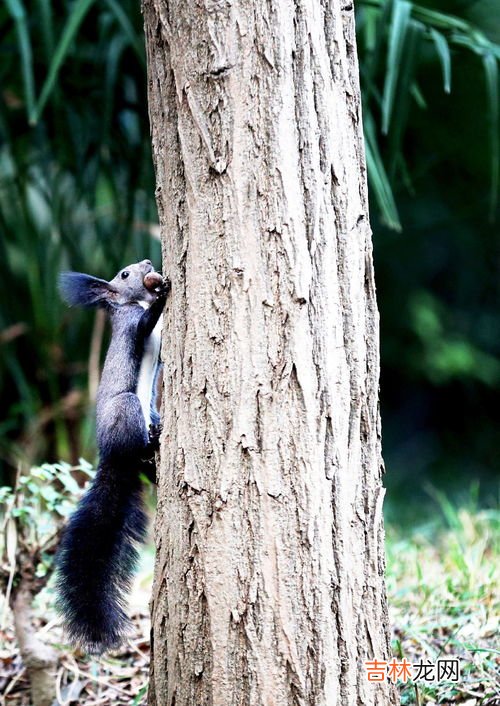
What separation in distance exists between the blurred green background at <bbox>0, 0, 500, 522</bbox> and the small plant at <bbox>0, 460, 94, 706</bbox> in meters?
1.24

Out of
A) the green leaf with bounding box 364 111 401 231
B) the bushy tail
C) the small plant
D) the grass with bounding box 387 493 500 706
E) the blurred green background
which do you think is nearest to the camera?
the bushy tail

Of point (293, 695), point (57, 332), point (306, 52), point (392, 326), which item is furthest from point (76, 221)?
point (293, 695)

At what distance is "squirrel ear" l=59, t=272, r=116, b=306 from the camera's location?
2168 mm

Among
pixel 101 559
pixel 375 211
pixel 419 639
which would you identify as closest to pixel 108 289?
pixel 101 559

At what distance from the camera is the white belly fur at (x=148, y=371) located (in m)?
2.08

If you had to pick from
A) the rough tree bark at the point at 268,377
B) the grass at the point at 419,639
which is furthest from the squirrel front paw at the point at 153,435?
the grass at the point at 419,639

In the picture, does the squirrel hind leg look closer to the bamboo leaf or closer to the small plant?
the small plant

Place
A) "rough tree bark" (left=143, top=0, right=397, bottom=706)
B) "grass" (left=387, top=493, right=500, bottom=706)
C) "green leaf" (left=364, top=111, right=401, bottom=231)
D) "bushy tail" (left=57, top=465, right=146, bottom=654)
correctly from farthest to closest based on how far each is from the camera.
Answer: "green leaf" (left=364, top=111, right=401, bottom=231) < "grass" (left=387, top=493, right=500, bottom=706) < "bushy tail" (left=57, top=465, right=146, bottom=654) < "rough tree bark" (left=143, top=0, right=397, bottom=706)

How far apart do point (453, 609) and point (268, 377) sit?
1215 millimetres

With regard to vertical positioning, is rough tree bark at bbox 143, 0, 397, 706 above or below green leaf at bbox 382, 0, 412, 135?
below

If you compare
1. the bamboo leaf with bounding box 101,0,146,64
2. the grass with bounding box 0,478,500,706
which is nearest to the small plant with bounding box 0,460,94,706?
the grass with bounding box 0,478,500,706

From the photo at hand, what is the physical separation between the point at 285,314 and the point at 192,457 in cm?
32

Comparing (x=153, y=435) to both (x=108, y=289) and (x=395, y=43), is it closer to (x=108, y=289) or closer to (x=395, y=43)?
(x=108, y=289)

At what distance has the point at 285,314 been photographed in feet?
5.20
